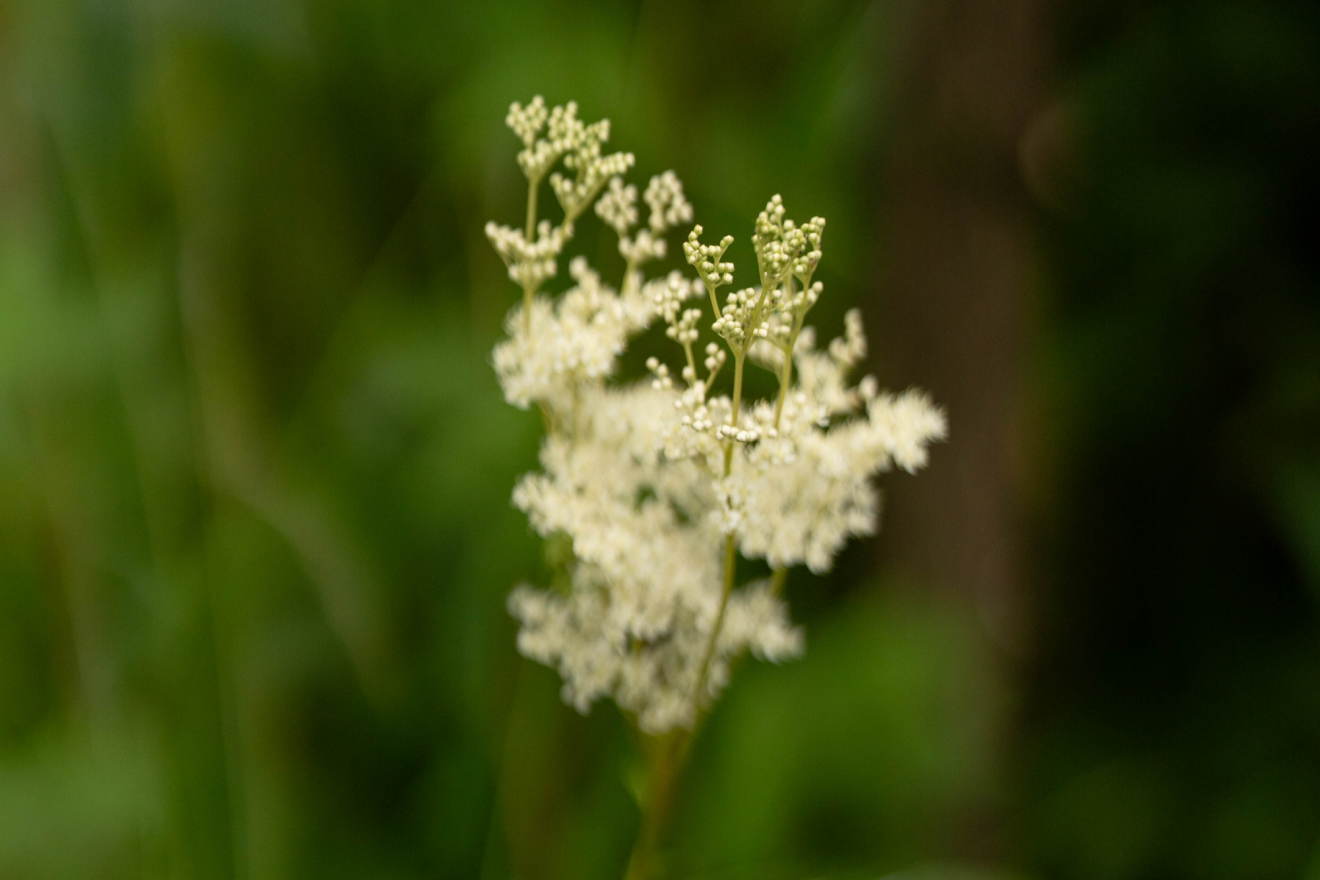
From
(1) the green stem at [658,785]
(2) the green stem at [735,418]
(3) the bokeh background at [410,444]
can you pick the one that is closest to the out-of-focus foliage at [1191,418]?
(3) the bokeh background at [410,444]

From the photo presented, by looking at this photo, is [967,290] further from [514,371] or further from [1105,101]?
[514,371]

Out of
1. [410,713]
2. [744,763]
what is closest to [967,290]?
[744,763]

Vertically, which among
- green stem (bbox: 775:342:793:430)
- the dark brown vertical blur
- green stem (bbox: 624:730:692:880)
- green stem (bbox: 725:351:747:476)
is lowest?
green stem (bbox: 624:730:692:880)

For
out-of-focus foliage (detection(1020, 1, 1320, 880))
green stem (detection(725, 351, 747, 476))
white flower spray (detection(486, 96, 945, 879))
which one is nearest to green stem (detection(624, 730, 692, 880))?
white flower spray (detection(486, 96, 945, 879))

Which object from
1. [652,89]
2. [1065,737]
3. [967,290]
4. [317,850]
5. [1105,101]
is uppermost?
[1105,101]

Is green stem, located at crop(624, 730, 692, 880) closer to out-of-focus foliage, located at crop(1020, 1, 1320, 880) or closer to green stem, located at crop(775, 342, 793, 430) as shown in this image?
green stem, located at crop(775, 342, 793, 430)

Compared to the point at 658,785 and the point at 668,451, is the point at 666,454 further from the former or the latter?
the point at 658,785

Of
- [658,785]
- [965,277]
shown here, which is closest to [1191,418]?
[965,277]

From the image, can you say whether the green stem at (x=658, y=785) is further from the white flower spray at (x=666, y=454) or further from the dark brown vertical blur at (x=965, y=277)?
the dark brown vertical blur at (x=965, y=277)
